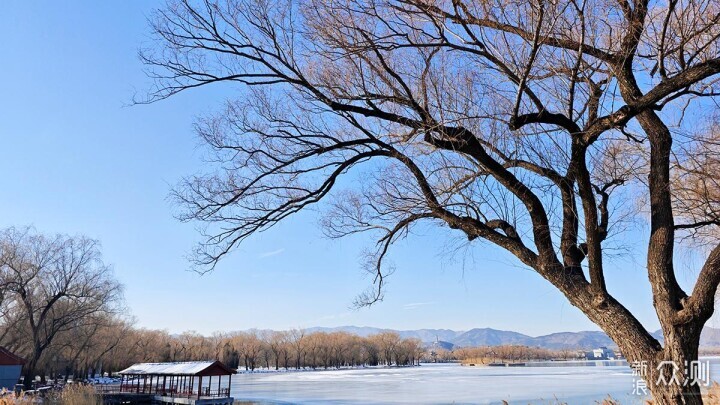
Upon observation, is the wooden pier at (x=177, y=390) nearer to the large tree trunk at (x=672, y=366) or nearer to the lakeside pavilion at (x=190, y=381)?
the lakeside pavilion at (x=190, y=381)

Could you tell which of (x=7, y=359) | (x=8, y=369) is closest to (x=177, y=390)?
(x=8, y=369)

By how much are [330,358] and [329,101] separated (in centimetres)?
8013

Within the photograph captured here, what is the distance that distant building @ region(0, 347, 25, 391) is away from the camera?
26.2m

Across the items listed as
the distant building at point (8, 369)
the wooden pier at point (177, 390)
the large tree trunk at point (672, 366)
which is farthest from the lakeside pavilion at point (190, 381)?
the large tree trunk at point (672, 366)

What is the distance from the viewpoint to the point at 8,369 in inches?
1045

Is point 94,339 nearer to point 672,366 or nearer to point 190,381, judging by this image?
point 190,381

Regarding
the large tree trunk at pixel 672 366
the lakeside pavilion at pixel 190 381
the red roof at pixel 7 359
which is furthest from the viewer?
the red roof at pixel 7 359

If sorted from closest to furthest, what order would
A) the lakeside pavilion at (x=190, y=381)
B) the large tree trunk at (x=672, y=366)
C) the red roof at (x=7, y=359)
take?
the large tree trunk at (x=672, y=366) → the lakeside pavilion at (x=190, y=381) → the red roof at (x=7, y=359)

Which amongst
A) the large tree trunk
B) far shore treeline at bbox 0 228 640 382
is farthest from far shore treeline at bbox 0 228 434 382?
the large tree trunk

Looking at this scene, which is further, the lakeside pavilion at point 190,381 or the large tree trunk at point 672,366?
the lakeside pavilion at point 190,381

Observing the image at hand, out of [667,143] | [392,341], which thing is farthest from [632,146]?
[392,341]

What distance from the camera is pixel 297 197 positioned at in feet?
16.7

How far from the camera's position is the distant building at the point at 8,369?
86.0 feet

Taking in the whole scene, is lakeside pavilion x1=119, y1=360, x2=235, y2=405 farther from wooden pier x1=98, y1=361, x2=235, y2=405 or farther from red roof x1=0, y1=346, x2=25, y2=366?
red roof x1=0, y1=346, x2=25, y2=366
